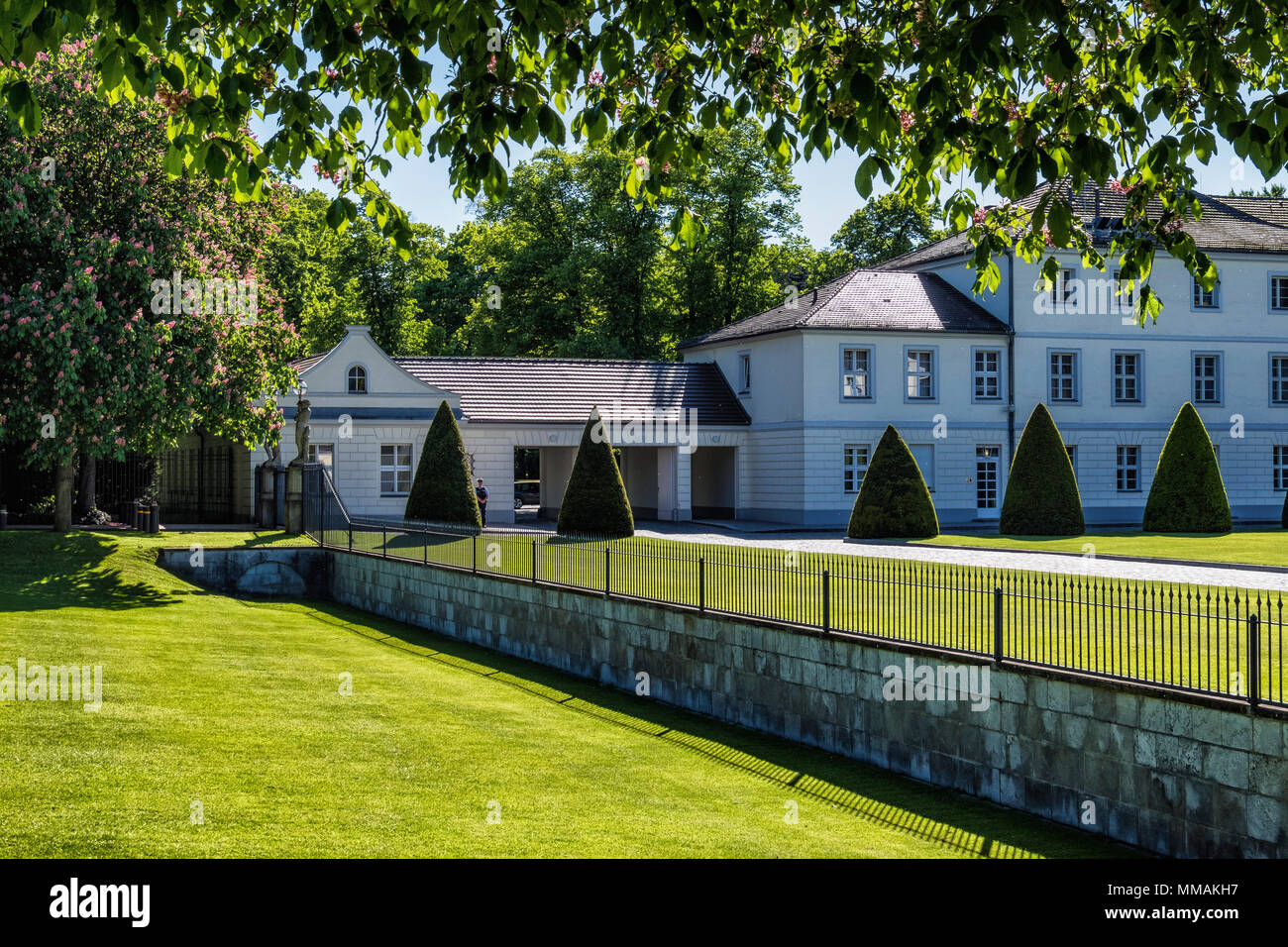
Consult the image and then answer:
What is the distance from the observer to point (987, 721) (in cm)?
1319

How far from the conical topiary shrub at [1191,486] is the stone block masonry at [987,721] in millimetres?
22413

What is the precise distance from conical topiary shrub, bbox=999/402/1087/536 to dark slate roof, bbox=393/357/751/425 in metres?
12.6

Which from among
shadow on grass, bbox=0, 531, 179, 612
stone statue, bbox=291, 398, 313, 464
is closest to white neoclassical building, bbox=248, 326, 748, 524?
stone statue, bbox=291, 398, 313, 464

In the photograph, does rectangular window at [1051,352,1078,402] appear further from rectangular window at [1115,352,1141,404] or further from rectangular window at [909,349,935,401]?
rectangular window at [909,349,935,401]

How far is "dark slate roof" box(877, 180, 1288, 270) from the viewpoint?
46016mm

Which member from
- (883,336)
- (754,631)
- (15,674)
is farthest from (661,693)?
(883,336)

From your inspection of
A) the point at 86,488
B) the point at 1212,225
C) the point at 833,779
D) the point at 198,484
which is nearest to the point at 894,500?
the point at 833,779

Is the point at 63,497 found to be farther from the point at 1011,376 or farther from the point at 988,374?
the point at 1011,376

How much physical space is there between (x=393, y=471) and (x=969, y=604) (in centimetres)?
2934

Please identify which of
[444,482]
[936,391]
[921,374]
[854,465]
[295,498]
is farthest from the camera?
[921,374]

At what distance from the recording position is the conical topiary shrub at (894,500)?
34875 millimetres

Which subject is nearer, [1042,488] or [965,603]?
[965,603]

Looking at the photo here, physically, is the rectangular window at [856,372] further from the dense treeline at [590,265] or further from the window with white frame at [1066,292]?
the dense treeline at [590,265]
